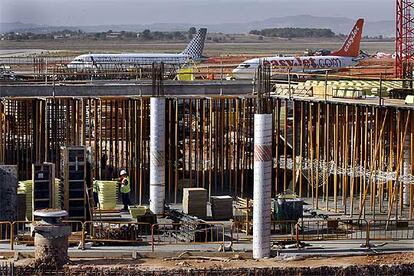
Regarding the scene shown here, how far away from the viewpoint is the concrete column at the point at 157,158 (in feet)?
107

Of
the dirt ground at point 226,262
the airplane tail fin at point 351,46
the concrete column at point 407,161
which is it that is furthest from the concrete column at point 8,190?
the airplane tail fin at point 351,46

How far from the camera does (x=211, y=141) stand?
→ 3841 centimetres

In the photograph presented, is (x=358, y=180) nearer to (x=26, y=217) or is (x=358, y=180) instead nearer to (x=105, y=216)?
(x=105, y=216)

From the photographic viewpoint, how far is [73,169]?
30.0 m

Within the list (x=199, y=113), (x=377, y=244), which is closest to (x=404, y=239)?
(x=377, y=244)

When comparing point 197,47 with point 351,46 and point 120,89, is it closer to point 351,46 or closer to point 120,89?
point 351,46

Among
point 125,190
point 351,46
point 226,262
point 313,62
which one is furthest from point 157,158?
point 351,46

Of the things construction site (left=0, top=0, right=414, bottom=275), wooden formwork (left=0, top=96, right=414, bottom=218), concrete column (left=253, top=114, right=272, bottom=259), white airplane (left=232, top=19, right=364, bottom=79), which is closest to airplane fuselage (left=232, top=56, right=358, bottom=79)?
white airplane (left=232, top=19, right=364, bottom=79)

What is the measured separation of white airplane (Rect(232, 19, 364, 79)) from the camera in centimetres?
6266

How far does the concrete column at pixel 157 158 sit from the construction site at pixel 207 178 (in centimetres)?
4

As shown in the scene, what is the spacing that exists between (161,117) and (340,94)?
5.72 m

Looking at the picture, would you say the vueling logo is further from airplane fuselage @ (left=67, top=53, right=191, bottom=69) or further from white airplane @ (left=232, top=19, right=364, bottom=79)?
airplane fuselage @ (left=67, top=53, right=191, bottom=69)

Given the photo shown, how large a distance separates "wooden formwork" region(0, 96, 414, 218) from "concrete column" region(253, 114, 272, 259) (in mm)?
7480

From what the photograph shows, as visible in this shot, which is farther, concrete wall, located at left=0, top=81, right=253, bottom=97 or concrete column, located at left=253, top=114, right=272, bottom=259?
concrete wall, located at left=0, top=81, right=253, bottom=97
